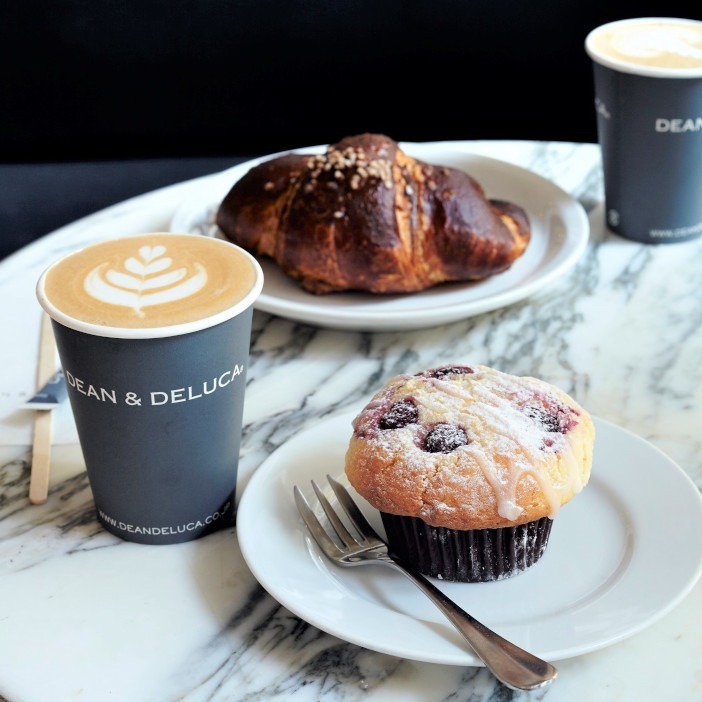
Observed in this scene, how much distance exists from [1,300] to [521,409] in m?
0.73

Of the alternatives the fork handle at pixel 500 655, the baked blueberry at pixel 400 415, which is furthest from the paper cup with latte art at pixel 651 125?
the fork handle at pixel 500 655

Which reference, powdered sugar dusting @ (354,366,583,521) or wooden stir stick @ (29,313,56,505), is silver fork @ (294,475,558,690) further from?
wooden stir stick @ (29,313,56,505)

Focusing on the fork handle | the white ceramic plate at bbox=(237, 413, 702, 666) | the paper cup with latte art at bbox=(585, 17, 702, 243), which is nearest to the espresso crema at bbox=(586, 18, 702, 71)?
the paper cup with latte art at bbox=(585, 17, 702, 243)

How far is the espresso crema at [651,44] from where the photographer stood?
1327 millimetres

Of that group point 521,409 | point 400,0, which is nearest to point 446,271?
point 521,409

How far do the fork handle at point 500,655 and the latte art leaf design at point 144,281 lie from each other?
0.99 feet

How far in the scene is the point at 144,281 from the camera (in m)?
0.78

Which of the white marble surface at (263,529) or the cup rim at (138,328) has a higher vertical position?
the cup rim at (138,328)

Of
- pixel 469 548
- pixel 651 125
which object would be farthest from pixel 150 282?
pixel 651 125

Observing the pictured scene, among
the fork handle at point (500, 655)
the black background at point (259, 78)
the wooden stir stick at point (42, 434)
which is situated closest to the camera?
the fork handle at point (500, 655)

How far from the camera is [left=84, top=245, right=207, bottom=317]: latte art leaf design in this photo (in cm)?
75

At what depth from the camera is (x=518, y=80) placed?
230 cm

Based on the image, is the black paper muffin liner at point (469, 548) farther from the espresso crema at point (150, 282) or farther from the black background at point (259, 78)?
the black background at point (259, 78)

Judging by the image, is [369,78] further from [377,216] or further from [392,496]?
[392,496]
